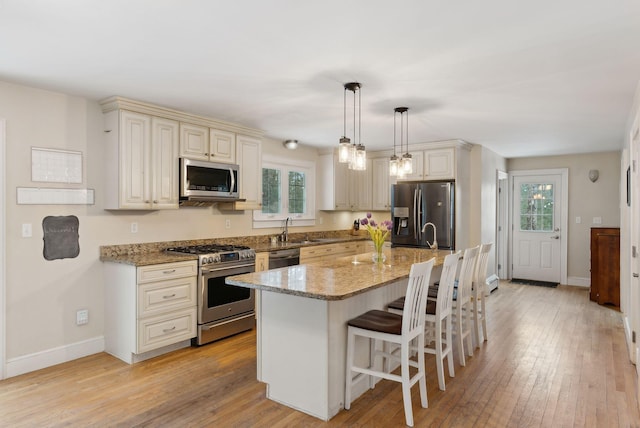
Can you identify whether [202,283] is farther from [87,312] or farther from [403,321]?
[403,321]

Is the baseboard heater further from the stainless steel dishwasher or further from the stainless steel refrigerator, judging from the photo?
the stainless steel dishwasher

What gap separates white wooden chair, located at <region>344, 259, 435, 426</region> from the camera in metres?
2.43

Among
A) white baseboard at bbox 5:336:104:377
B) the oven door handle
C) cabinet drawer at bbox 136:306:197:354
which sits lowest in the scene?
white baseboard at bbox 5:336:104:377

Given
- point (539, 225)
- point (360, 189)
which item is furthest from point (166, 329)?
point (539, 225)

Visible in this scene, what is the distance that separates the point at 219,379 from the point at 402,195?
12.1 feet

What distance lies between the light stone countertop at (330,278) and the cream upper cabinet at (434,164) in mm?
2297

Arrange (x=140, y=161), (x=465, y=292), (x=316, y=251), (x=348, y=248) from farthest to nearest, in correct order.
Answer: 1. (x=348, y=248)
2. (x=316, y=251)
3. (x=140, y=161)
4. (x=465, y=292)

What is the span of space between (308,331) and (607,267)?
496 cm

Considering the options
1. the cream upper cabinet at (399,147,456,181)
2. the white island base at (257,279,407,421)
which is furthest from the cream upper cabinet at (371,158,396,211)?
the white island base at (257,279,407,421)

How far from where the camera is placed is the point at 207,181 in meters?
4.20

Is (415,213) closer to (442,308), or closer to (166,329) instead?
(442,308)

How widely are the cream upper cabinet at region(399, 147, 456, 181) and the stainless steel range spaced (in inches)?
108

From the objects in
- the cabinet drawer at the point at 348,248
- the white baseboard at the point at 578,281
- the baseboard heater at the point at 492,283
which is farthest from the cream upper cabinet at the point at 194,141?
the white baseboard at the point at 578,281

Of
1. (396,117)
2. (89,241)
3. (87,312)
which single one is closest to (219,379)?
(87,312)
